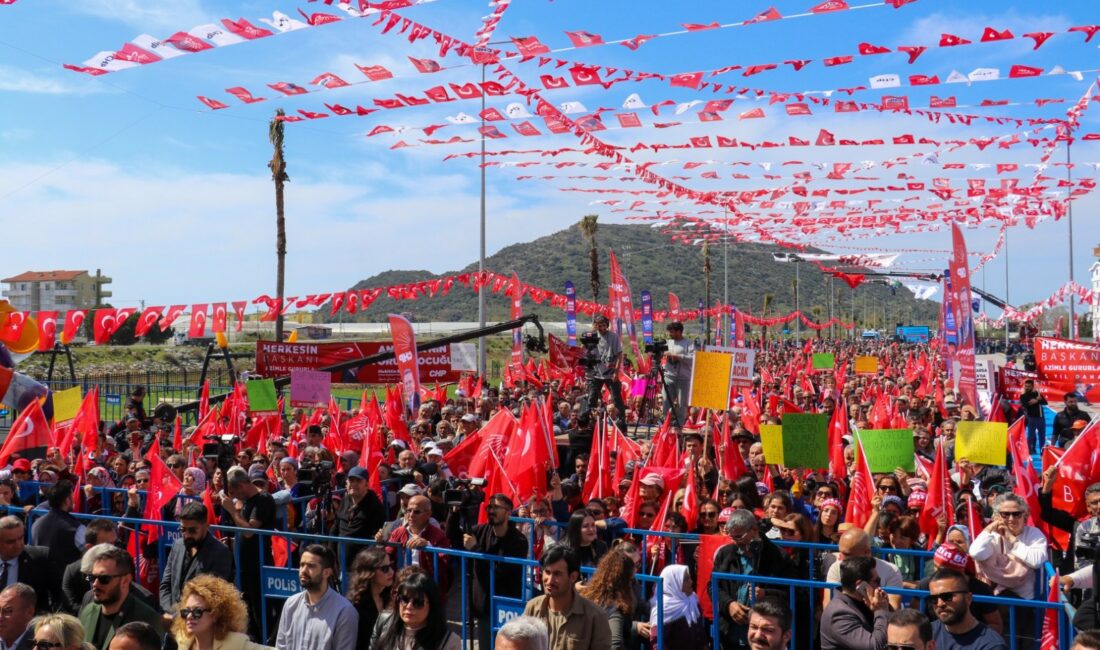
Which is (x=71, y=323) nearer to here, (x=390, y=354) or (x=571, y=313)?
(x=390, y=354)

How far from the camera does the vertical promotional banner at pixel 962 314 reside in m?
13.6

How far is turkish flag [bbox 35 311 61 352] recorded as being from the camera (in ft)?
76.0

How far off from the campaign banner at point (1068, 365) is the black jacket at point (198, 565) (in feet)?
45.9

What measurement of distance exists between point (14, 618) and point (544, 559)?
267cm

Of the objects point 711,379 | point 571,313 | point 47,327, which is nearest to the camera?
point 711,379

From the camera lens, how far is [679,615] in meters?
5.79

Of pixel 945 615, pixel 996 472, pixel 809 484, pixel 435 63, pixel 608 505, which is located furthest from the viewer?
pixel 435 63

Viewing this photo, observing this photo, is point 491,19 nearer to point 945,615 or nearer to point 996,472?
point 996,472

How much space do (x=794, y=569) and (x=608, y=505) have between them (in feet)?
6.20

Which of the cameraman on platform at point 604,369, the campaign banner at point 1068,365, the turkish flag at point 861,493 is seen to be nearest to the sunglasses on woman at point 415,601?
the turkish flag at point 861,493

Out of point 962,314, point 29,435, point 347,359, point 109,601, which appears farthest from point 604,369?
point 109,601

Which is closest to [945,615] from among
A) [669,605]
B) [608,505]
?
[669,605]

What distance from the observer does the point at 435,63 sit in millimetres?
13375

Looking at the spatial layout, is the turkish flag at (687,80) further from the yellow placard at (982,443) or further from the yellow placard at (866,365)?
the yellow placard at (866,365)
